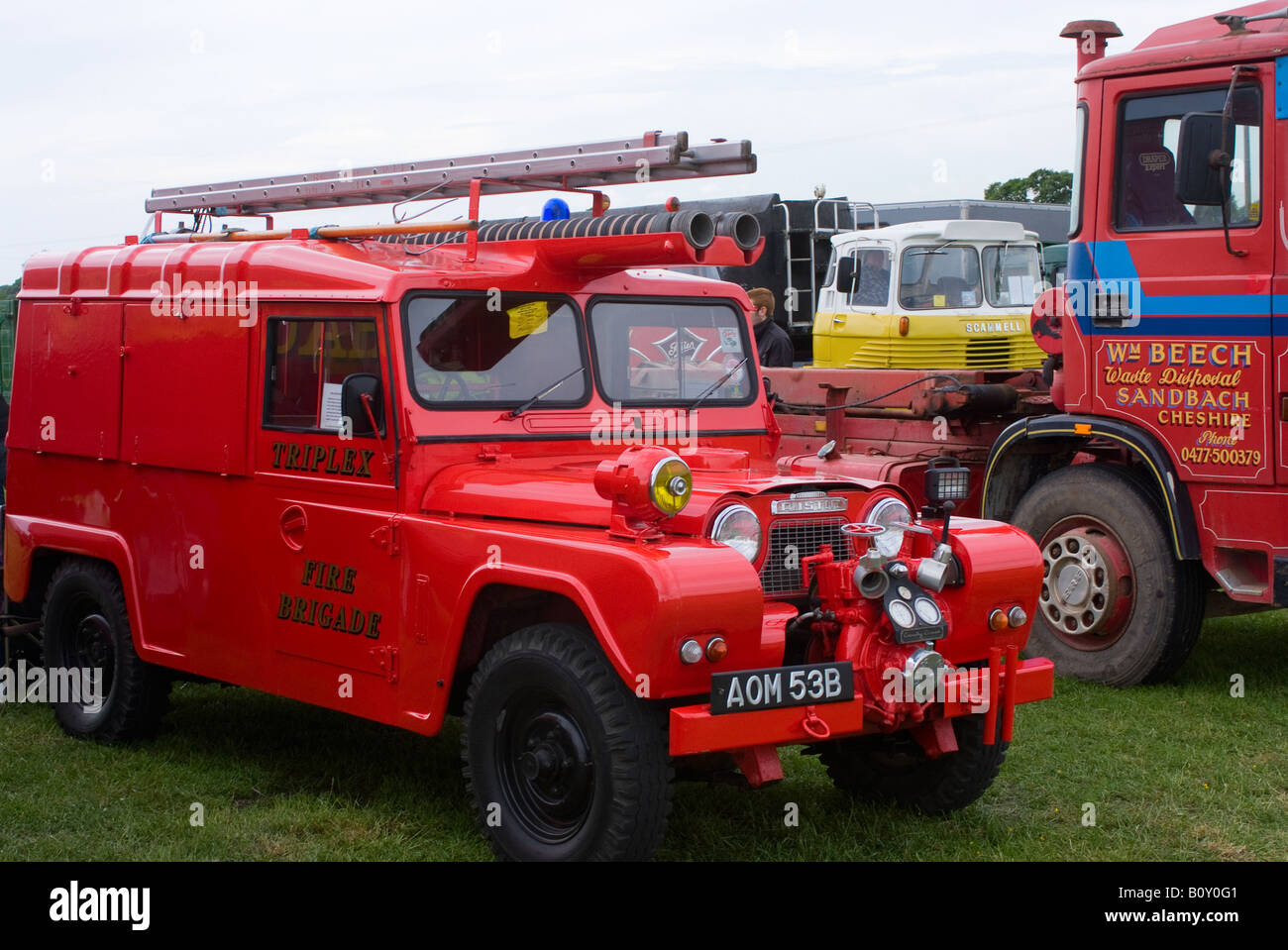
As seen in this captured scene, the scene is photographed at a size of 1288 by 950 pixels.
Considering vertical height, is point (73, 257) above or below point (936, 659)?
above

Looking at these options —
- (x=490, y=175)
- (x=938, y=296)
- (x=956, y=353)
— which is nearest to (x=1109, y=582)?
(x=490, y=175)

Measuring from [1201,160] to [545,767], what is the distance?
443 cm

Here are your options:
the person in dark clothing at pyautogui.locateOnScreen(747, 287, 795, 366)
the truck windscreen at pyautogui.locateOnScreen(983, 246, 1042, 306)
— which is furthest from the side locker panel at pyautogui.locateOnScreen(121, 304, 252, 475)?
the truck windscreen at pyautogui.locateOnScreen(983, 246, 1042, 306)

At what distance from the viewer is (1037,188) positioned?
4059 centimetres

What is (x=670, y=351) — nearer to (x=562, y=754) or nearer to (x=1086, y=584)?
(x=562, y=754)

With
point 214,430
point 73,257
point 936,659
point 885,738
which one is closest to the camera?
point 936,659

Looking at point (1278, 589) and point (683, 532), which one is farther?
point (1278, 589)

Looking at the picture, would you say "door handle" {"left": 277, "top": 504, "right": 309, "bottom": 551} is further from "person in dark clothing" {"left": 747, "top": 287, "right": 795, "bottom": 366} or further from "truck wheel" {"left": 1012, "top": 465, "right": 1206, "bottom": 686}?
"person in dark clothing" {"left": 747, "top": 287, "right": 795, "bottom": 366}

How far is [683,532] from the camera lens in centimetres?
491

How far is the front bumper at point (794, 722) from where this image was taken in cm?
445

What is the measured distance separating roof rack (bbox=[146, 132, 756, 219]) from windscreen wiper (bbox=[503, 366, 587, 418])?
740 mm

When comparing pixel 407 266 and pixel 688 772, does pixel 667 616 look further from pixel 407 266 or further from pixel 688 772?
pixel 407 266

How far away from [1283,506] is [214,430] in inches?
200
